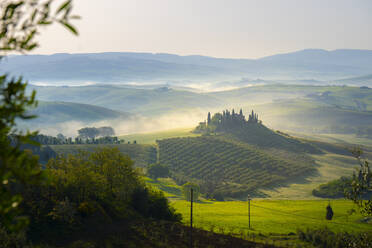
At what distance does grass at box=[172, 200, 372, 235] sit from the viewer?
249ft

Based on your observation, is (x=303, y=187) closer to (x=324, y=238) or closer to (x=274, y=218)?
(x=274, y=218)

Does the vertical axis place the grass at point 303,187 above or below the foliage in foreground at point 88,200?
below

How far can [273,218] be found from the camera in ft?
301

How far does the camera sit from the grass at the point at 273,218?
75750 mm

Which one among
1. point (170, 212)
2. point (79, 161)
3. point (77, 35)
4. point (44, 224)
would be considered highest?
point (77, 35)

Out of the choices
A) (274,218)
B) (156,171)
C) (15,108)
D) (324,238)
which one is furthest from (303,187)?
(15,108)

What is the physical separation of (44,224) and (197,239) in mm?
19079

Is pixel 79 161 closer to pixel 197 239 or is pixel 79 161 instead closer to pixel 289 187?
pixel 197 239

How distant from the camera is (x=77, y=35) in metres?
10.1

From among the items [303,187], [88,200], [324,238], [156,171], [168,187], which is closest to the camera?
[88,200]

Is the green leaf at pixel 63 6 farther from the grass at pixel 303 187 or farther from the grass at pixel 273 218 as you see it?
the grass at pixel 303 187

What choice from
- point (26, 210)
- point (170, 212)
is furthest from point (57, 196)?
point (170, 212)

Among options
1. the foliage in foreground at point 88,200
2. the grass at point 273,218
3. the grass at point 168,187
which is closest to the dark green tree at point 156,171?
the grass at point 168,187

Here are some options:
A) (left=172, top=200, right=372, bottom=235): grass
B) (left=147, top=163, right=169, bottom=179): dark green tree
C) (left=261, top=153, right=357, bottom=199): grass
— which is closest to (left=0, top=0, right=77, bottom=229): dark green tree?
(left=172, top=200, right=372, bottom=235): grass
